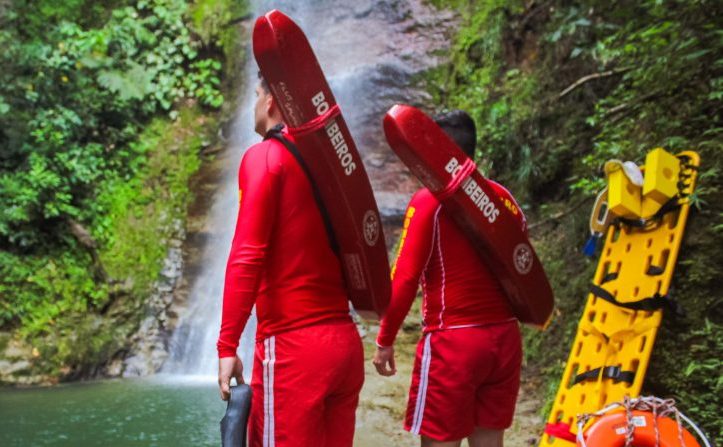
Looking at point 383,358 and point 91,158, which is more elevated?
point 91,158

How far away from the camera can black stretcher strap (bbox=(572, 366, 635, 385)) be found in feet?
11.3

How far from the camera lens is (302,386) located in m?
1.94

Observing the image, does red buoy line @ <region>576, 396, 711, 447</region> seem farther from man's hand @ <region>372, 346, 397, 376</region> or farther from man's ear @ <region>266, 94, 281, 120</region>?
man's ear @ <region>266, 94, 281, 120</region>

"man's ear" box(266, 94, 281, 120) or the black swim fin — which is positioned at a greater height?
"man's ear" box(266, 94, 281, 120)

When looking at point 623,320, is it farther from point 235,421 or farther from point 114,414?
point 114,414

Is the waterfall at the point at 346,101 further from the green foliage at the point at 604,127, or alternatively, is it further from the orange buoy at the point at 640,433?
the orange buoy at the point at 640,433

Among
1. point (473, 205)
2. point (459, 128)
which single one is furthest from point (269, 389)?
point (459, 128)

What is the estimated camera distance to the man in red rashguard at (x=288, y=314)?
1.93m

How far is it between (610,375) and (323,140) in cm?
227

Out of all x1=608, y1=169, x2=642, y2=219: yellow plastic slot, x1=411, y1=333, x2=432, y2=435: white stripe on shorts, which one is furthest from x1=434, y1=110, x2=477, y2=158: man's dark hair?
x1=608, y1=169, x2=642, y2=219: yellow plastic slot

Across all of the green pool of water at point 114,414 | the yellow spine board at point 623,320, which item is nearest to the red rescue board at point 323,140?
the yellow spine board at point 623,320

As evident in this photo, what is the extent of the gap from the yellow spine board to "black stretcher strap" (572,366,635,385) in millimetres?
21

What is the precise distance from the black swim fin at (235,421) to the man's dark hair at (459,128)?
4.38 ft

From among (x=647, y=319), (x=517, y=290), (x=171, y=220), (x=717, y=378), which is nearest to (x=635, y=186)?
(x=647, y=319)
